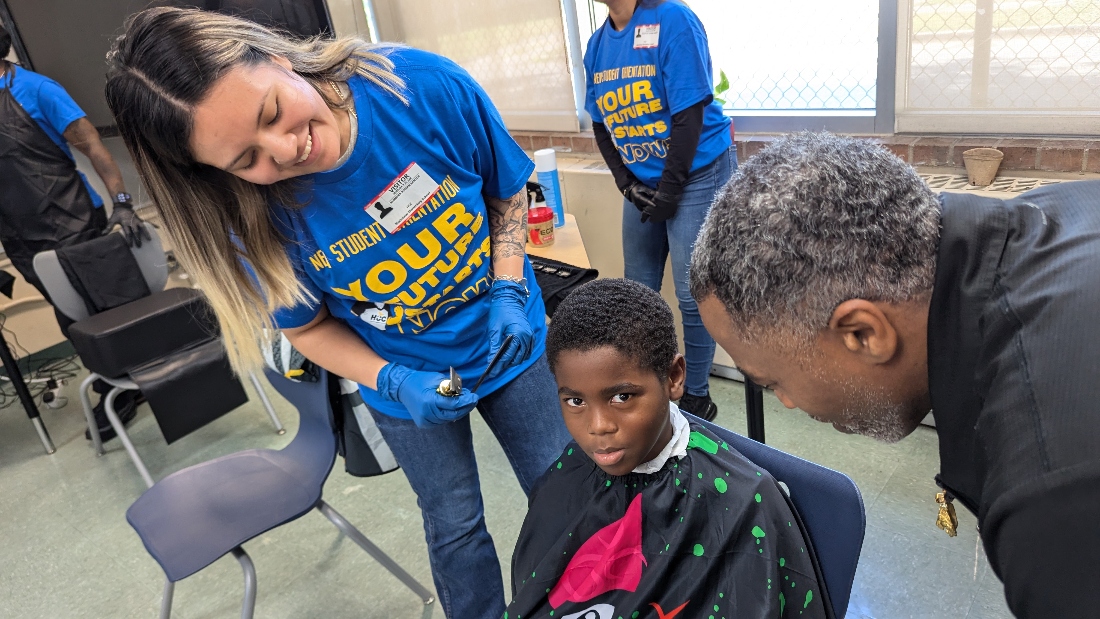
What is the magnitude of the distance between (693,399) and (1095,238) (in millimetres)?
1833

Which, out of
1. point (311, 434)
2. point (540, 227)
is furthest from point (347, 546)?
point (540, 227)

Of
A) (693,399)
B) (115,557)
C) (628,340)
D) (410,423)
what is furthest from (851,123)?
(115,557)

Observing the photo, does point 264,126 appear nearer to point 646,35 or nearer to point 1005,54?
point 646,35

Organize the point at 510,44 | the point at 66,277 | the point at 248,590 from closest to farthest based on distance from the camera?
the point at 248,590
the point at 66,277
the point at 510,44

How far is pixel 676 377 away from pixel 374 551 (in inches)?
38.8

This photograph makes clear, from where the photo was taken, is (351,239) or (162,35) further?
(351,239)

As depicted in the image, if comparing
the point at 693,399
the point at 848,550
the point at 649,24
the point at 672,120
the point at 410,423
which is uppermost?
the point at 649,24

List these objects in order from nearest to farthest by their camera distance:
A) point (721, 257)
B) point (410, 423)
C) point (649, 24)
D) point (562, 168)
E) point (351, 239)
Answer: point (721, 257) < point (351, 239) < point (410, 423) < point (649, 24) < point (562, 168)

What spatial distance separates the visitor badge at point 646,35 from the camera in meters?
1.94

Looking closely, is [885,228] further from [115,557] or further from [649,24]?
[115,557]

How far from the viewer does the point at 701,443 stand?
120 centimetres

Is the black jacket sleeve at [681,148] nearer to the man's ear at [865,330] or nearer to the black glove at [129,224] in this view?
the man's ear at [865,330]

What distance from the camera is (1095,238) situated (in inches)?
22.0

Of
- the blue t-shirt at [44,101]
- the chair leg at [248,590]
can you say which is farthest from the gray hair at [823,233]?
the blue t-shirt at [44,101]
